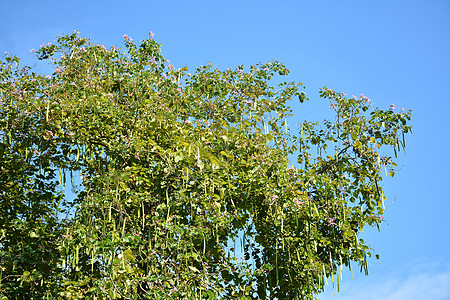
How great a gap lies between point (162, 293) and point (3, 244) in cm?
305

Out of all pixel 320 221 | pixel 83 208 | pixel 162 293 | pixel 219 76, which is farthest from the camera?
pixel 219 76

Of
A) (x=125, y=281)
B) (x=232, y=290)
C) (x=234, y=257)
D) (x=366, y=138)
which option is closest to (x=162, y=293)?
(x=125, y=281)

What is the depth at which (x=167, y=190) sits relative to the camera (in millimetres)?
6613

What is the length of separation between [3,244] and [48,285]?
4.04ft

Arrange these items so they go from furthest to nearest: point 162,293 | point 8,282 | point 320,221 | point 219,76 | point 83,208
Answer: point 219,76
point 320,221
point 8,282
point 83,208
point 162,293

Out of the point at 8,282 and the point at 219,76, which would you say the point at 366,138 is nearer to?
the point at 219,76

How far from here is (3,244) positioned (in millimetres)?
7504

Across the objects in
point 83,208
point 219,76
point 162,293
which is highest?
point 219,76

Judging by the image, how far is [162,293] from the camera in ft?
19.5

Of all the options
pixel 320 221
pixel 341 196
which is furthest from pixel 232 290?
pixel 341 196

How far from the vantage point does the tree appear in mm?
6383

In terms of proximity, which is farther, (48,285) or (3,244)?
(3,244)

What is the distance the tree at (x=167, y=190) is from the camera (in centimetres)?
638

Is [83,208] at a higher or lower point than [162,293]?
higher
